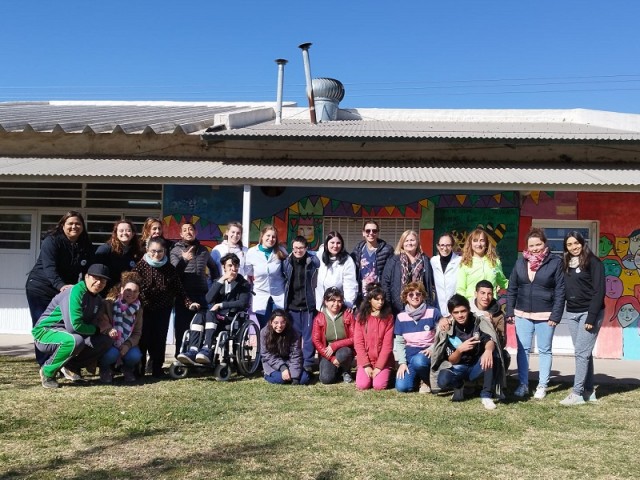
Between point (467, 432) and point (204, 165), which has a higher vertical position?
point (204, 165)

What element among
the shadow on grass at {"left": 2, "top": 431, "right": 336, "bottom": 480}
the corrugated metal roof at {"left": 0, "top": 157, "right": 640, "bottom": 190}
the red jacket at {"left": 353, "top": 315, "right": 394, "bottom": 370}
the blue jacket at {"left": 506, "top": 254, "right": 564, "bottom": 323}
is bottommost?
the shadow on grass at {"left": 2, "top": 431, "right": 336, "bottom": 480}

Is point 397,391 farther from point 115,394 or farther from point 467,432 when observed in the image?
point 115,394

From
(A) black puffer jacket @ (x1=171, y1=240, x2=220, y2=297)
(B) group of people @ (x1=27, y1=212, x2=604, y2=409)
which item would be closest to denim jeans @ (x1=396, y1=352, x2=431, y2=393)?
(B) group of people @ (x1=27, y1=212, x2=604, y2=409)

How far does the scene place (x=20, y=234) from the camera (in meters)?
10.3

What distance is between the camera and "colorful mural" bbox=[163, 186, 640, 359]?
30.7 feet

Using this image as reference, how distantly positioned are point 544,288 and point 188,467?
151 inches

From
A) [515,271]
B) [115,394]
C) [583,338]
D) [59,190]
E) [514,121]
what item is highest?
[514,121]

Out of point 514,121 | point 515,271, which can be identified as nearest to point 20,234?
point 515,271

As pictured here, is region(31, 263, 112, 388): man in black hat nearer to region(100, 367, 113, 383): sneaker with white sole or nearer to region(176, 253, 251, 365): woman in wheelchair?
region(100, 367, 113, 383): sneaker with white sole

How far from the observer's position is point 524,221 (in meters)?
9.47

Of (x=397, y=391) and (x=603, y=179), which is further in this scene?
(x=603, y=179)

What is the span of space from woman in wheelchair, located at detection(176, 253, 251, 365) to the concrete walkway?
5.18 ft

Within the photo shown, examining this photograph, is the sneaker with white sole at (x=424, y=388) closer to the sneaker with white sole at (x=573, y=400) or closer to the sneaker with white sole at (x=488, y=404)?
the sneaker with white sole at (x=488, y=404)

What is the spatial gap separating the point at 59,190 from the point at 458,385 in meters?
7.19
